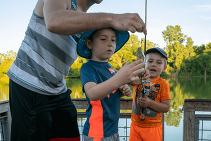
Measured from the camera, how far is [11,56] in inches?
832

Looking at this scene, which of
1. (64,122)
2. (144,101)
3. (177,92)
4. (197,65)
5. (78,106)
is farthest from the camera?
(177,92)

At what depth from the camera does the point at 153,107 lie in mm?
1417

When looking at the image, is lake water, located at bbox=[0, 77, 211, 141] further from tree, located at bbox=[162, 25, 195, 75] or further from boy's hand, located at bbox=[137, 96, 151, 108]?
boy's hand, located at bbox=[137, 96, 151, 108]

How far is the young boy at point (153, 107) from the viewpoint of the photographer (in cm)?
142

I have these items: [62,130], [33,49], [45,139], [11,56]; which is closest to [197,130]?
[62,130]

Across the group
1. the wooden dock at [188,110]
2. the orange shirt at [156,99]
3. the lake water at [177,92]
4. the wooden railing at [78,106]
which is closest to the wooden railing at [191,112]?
the wooden dock at [188,110]

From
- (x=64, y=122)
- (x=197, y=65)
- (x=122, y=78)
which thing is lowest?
(x=64, y=122)

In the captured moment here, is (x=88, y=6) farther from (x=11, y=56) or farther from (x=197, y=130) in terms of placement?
(x=11, y=56)

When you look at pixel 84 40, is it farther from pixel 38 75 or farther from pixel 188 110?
pixel 188 110

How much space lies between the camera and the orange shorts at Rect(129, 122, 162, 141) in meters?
1.42

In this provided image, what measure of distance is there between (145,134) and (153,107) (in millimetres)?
248

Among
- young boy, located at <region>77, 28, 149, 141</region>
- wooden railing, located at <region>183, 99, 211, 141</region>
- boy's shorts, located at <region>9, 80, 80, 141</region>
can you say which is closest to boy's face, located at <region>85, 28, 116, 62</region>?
young boy, located at <region>77, 28, 149, 141</region>

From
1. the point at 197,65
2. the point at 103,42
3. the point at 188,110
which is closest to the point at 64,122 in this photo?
the point at 103,42

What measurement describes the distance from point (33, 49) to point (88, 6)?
498mm
